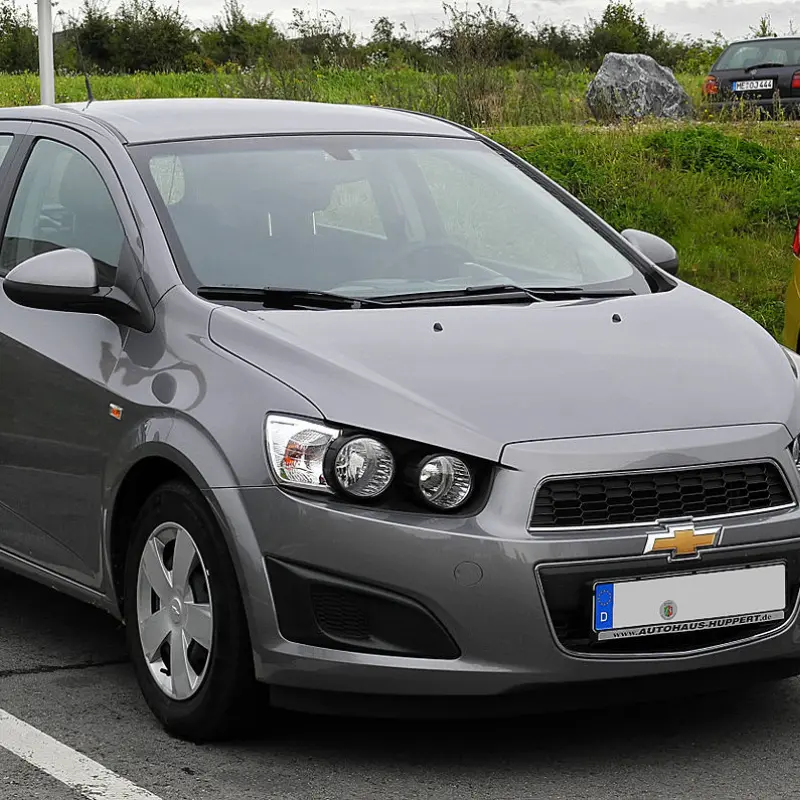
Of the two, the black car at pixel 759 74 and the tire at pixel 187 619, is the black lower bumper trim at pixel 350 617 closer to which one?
the tire at pixel 187 619

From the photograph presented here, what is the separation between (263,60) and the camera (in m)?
21.3

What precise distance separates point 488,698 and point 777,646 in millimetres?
730

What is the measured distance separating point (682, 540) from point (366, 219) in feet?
5.98

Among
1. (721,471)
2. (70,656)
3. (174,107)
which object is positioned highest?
(174,107)

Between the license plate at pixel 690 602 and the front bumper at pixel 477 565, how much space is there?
0.05 meters

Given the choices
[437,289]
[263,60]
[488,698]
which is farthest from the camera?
[263,60]

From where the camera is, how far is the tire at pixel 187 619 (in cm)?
392

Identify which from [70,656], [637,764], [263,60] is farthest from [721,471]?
[263,60]

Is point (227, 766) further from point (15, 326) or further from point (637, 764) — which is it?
point (15, 326)

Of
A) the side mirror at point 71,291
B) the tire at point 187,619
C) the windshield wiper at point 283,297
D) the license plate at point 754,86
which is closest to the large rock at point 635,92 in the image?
the license plate at point 754,86

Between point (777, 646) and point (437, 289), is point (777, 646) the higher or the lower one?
the lower one

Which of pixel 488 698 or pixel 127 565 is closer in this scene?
pixel 488 698

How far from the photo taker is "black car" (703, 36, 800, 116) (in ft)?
64.2

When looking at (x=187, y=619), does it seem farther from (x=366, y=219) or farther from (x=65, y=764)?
(x=366, y=219)
